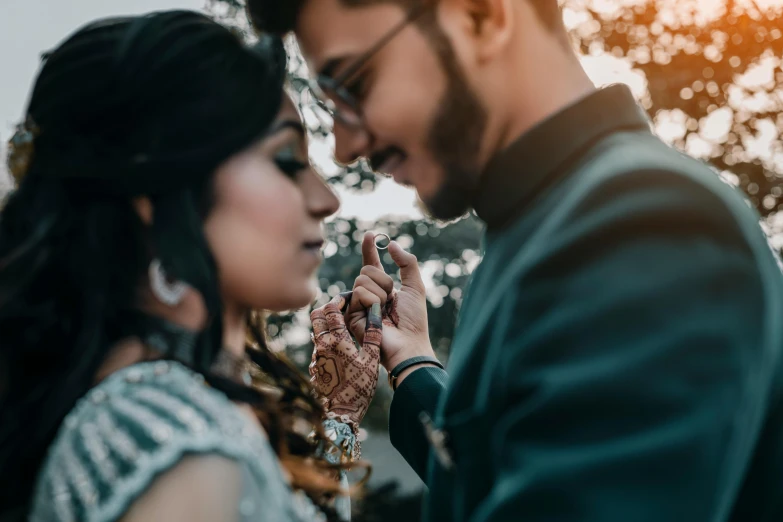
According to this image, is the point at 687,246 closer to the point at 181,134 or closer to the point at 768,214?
the point at 181,134

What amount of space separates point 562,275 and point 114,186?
105 centimetres

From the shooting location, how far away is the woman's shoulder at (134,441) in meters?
1.55

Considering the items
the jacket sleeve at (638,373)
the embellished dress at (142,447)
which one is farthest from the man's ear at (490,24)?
the embellished dress at (142,447)

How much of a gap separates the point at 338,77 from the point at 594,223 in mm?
926

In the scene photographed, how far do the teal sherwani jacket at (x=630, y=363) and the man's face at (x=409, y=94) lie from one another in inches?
14.4

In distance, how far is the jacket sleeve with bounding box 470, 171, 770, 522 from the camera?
1450mm

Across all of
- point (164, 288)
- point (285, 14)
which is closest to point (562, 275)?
point (164, 288)

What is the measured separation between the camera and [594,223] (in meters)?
1.64

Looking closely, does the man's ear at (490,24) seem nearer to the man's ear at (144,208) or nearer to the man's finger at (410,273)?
the man's ear at (144,208)

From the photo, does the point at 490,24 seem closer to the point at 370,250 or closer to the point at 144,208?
the point at 144,208

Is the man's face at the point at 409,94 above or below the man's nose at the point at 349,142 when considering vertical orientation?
above

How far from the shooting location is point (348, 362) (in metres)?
2.98

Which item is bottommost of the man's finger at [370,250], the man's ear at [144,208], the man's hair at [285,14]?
the man's finger at [370,250]

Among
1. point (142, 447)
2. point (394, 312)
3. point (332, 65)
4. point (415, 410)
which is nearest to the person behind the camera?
point (142, 447)
